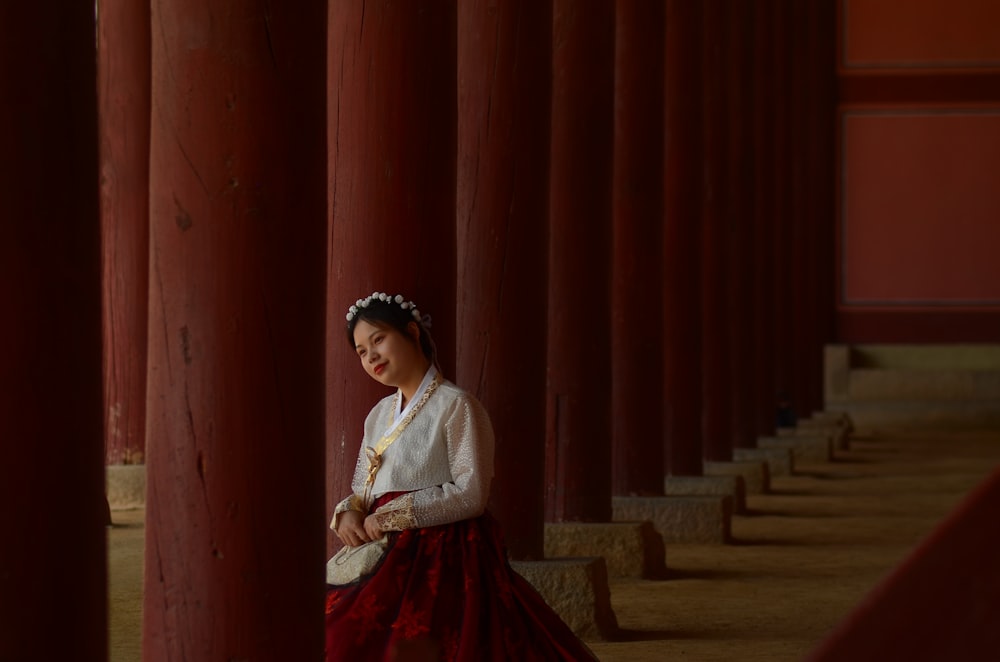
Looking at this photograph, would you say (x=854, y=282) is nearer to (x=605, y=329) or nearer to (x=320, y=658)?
(x=605, y=329)

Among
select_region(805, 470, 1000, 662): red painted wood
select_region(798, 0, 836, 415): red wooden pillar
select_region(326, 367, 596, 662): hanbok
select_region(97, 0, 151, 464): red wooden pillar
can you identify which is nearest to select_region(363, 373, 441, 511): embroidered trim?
select_region(326, 367, 596, 662): hanbok

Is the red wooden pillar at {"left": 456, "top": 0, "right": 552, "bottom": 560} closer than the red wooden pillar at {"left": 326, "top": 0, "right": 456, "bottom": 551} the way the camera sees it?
No

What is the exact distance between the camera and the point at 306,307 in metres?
3.81

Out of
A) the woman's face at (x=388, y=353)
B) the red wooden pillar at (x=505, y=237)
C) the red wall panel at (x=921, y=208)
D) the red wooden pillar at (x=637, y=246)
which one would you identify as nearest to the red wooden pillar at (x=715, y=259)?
the red wooden pillar at (x=637, y=246)

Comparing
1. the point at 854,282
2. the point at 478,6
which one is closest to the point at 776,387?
the point at 854,282

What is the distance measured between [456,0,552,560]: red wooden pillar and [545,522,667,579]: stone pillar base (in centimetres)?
114

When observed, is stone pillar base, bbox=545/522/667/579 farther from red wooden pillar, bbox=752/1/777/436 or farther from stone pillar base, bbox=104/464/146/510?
red wooden pillar, bbox=752/1/777/436

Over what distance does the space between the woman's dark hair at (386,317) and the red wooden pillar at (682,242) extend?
270 inches

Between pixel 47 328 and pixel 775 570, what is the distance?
22.5 feet

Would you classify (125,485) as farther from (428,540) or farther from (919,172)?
(919,172)

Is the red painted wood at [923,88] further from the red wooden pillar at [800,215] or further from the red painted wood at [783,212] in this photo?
the red painted wood at [783,212]

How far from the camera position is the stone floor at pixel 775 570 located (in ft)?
22.2

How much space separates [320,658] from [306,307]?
0.83 meters

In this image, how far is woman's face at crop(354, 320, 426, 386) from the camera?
4492 mm
